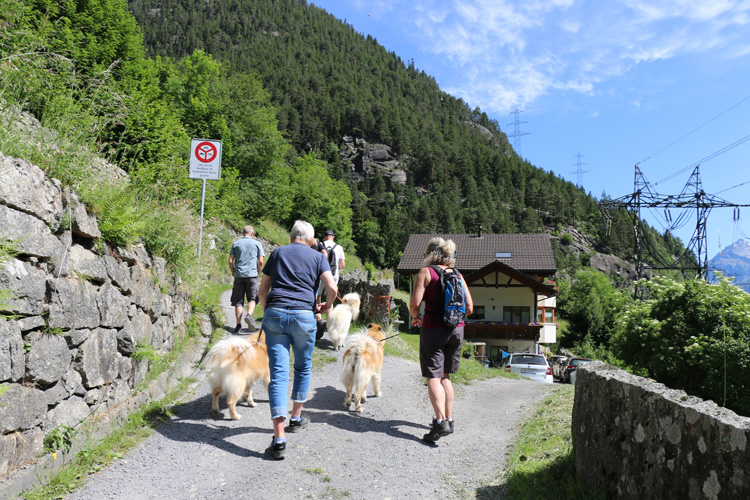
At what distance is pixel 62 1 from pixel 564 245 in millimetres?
143394

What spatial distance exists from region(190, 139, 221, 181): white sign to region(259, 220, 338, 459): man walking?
6.26 meters

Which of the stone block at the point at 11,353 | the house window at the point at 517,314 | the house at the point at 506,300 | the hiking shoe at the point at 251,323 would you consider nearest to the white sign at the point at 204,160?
the hiking shoe at the point at 251,323

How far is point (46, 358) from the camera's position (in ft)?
12.7

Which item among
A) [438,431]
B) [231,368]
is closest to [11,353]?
[231,368]

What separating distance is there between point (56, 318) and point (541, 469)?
183 inches

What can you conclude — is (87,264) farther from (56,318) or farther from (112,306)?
(56,318)

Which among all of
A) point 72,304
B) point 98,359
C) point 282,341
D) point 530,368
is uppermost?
point 72,304

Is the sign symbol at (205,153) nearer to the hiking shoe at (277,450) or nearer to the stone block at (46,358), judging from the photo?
the stone block at (46,358)

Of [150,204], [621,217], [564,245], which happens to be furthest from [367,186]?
[150,204]

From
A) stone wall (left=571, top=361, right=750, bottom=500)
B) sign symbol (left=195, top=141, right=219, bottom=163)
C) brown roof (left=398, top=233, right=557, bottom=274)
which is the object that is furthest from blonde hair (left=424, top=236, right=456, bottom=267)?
brown roof (left=398, top=233, right=557, bottom=274)

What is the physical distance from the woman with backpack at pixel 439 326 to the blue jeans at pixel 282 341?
122 cm

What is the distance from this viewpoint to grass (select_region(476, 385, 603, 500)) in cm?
402

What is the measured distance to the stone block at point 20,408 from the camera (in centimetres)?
337

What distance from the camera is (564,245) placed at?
144 meters
